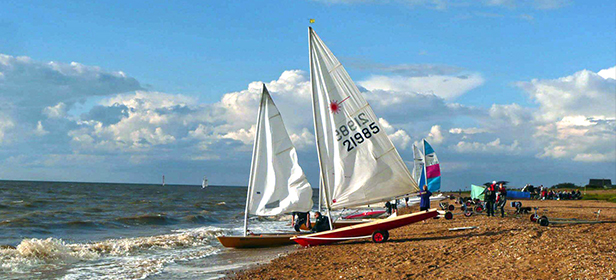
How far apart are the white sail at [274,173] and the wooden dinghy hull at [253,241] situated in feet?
3.25

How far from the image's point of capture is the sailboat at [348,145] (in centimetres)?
1585

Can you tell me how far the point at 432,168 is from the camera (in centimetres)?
4762

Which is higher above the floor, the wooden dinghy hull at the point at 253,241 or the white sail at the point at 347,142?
the white sail at the point at 347,142

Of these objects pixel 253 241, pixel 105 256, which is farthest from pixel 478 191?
pixel 105 256

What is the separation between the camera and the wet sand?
10295 millimetres

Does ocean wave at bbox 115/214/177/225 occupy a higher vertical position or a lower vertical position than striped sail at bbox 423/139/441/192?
lower

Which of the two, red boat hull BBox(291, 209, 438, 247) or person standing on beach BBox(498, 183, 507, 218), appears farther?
person standing on beach BBox(498, 183, 507, 218)

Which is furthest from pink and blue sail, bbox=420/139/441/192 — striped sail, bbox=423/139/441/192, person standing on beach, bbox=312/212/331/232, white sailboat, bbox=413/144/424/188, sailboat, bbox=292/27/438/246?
sailboat, bbox=292/27/438/246

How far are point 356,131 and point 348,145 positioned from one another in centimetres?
55

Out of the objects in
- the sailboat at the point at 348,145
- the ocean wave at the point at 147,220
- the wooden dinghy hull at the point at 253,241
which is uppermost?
the sailboat at the point at 348,145

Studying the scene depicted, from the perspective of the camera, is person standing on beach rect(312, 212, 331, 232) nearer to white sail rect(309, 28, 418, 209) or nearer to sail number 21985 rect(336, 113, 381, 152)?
white sail rect(309, 28, 418, 209)

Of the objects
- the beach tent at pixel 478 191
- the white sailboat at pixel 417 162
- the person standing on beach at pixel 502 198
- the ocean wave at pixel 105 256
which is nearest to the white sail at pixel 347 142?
the ocean wave at pixel 105 256

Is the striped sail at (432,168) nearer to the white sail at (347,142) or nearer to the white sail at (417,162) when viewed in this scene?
the white sail at (417,162)

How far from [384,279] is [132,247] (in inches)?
557
